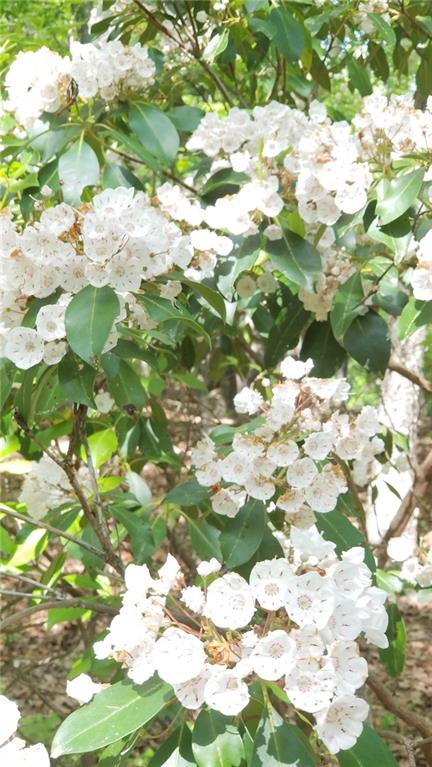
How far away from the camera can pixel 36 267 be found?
135 cm

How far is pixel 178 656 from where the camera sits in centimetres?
106

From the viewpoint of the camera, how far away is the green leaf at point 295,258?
72.1 inches

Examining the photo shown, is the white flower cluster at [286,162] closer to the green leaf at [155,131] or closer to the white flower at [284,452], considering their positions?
the green leaf at [155,131]

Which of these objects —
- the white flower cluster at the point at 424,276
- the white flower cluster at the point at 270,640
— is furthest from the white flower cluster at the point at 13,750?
the white flower cluster at the point at 424,276

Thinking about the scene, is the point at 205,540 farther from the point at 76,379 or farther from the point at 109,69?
the point at 109,69

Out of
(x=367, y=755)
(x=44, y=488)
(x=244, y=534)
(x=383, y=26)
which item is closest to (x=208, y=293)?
(x=244, y=534)

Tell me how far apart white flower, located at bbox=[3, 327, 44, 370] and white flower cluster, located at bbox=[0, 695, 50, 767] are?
508 millimetres

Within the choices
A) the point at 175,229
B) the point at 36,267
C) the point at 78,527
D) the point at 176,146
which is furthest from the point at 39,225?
the point at 78,527

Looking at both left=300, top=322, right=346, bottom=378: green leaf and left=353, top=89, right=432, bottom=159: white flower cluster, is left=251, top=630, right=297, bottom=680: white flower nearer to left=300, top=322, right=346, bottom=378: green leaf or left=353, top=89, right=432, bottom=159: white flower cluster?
left=353, top=89, right=432, bottom=159: white flower cluster

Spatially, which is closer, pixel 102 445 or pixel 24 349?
pixel 24 349

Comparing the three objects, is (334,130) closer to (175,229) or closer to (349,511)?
(175,229)

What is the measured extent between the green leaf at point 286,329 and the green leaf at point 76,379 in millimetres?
946

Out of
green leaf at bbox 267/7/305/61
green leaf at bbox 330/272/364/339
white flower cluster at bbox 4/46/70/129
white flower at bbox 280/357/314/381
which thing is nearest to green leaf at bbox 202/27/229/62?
green leaf at bbox 267/7/305/61

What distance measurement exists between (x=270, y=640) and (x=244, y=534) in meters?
0.52
